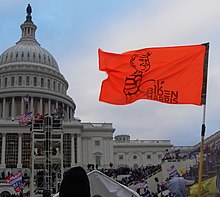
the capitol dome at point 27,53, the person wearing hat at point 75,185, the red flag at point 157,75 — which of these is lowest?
the person wearing hat at point 75,185

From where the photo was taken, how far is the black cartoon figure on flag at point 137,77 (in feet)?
38.9

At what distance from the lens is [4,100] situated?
298ft

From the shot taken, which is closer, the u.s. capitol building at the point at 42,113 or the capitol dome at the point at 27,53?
the u.s. capitol building at the point at 42,113

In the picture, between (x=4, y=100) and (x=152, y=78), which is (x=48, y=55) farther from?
(x=152, y=78)

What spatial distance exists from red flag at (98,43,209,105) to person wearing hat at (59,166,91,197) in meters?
5.64

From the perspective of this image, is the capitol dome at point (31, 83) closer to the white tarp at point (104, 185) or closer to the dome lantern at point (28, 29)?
the dome lantern at point (28, 29)

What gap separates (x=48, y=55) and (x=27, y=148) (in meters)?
32.9

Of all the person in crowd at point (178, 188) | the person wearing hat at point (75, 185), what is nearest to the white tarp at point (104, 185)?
the person in crowd at point (178, 188)

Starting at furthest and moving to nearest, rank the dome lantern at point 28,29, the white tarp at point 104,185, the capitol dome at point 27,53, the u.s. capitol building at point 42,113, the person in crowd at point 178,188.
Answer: the dome lantern at point 28,29 < the capitol dome at point 27,53 < the u.s. capitol building at point 42,113 < the person in crowd at point 178,188 < the white tarp at point 104,185

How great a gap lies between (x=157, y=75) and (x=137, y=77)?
57 cm

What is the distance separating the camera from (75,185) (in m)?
5.38

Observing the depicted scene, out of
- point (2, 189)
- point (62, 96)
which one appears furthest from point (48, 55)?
point (2, 189)

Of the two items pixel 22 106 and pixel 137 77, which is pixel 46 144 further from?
pixel 22 106

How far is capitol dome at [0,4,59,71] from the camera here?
98312 millimetres
